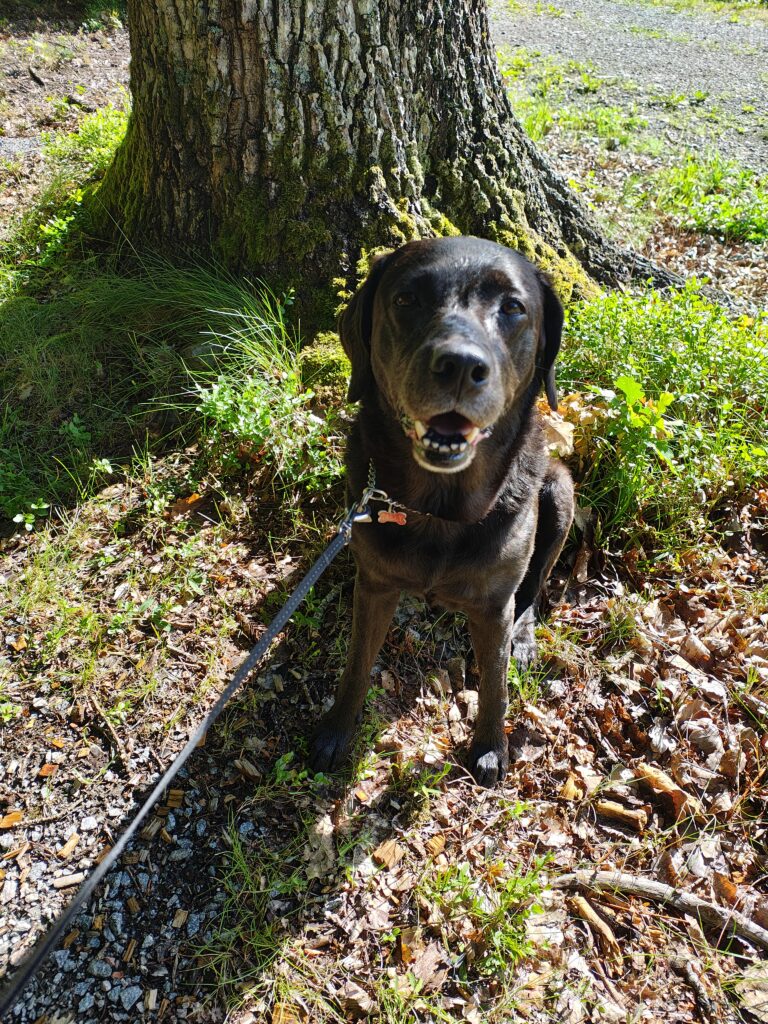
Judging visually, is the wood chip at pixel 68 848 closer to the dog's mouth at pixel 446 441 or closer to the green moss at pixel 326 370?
the dog's mouth at pixel 446 441

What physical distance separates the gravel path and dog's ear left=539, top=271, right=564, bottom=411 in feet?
18.7

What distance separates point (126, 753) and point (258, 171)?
9.46 feet

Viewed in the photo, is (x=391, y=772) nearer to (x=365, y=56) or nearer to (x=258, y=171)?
(x=258, y=171)

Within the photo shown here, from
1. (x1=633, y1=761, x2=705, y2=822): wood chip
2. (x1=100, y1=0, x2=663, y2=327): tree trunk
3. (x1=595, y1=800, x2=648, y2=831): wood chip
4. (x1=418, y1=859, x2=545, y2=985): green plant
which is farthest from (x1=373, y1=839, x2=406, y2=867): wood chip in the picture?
(x1=100, y1=0, x2=663, y2=327): tree trunk

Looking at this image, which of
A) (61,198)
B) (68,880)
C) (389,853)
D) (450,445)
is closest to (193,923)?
(68,880)

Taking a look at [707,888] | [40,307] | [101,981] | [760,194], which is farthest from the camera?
[760,194]

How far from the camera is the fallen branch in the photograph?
228cm

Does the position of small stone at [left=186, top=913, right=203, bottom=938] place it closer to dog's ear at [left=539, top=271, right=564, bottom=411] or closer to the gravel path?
dog's ear at [left=539, top=271, right=564, bottom=411]

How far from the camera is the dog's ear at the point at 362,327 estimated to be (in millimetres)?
2506

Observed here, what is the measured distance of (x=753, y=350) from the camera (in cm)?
373

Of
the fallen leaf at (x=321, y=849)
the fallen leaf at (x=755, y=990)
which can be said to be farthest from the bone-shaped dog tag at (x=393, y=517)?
the fallen leaf at (x=755, y=990)

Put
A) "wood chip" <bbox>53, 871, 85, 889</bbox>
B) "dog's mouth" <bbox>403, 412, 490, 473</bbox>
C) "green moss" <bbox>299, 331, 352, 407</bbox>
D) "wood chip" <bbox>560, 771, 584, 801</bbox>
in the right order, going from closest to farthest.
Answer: "dog's mouth" <bbox>403, 412, 490, 473</bbox>, "wood chip" <bbox>53, 871, 85, 889</bbox>, "wood chip" <bbox>560, 771, 584, 801</bbox>, "green moss" <bbox>299, 331, 352, 407</bbox>

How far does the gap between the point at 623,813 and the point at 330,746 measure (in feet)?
3.73

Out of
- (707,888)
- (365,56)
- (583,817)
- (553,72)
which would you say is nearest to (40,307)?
(365,56)
